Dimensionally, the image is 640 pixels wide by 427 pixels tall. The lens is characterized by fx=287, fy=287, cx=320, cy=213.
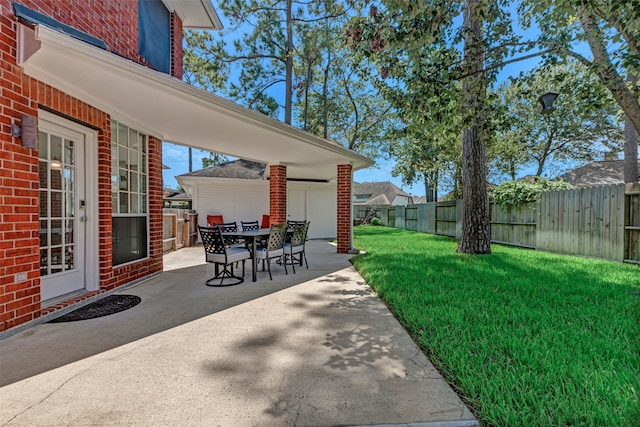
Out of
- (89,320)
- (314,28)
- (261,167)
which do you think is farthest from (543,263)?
(314,28)

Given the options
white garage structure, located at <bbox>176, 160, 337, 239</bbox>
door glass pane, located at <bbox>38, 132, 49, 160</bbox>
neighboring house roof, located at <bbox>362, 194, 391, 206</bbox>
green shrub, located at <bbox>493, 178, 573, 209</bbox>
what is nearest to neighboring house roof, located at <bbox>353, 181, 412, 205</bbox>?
neighboring house roof, located at <bbox>362, 194, 391, 206</bbox>

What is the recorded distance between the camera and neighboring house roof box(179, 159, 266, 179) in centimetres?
1125

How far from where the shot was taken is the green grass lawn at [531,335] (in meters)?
1.78

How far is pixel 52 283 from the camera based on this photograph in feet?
12.0

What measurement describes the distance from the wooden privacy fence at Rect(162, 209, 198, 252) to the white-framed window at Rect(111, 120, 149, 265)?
3.38 m

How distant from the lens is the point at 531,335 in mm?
2732

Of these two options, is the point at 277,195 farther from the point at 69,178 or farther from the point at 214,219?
the point at 69,178

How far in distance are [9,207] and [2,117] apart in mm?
884

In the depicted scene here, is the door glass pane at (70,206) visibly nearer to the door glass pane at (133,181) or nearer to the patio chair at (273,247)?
the door glass pane at (133,181)

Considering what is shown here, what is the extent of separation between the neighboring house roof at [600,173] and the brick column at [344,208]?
50.7 ft

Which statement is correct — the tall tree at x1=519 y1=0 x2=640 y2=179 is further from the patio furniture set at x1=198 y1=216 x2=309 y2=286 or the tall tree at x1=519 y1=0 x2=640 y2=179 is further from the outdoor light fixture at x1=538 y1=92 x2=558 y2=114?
the patio furniture set at x1=198 y1=216 x2=309 y2=286

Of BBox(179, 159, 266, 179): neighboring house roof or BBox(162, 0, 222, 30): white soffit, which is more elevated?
BBox(162, 0, 222, 30): white soffit

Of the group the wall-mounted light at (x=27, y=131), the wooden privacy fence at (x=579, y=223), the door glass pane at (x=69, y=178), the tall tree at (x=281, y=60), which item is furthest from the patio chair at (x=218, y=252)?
the tall tree at (x=281, y=60)

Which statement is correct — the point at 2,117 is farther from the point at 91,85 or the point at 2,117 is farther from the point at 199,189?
the point at 199,189
